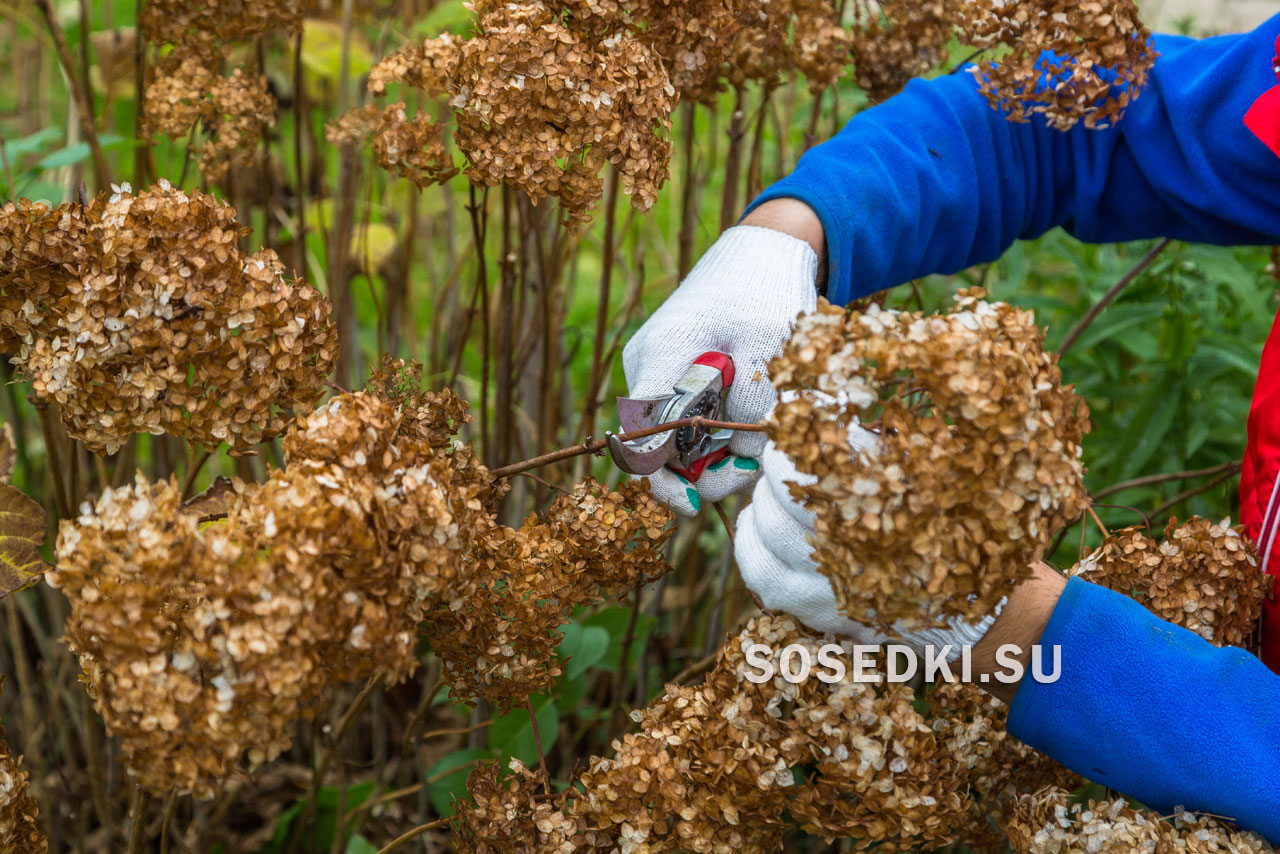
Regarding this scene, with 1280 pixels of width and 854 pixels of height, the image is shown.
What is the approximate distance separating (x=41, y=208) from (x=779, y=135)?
128 centimetres

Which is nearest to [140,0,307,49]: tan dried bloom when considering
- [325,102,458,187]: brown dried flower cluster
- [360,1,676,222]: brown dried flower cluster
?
[325,102,458,187]: brown dried flower cluster

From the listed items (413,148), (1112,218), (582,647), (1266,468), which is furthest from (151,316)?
(1112,218)

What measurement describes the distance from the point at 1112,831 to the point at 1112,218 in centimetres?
96

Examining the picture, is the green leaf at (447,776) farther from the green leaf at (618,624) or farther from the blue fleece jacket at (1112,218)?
the blue fleece jacket at (1112,218)

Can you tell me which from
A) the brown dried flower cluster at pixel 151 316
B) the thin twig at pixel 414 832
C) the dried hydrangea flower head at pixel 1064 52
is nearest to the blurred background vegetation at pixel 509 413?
the thin twig at pixel 414 832

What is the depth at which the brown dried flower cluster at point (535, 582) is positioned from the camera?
97cm

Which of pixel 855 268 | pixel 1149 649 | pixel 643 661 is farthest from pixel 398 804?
pixel 1149 649

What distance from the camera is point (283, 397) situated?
915mm

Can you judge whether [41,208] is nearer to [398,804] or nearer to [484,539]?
[484,539]

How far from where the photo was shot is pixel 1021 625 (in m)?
0.96

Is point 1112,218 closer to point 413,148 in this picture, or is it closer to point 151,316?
point 413,148

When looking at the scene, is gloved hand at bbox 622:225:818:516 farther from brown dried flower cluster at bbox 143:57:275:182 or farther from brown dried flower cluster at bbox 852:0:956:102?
brown dried flower cluster at bbox 143:57:275:182

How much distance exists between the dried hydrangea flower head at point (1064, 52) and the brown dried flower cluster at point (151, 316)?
31.0 inches

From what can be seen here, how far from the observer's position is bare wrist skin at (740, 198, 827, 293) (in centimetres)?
128
